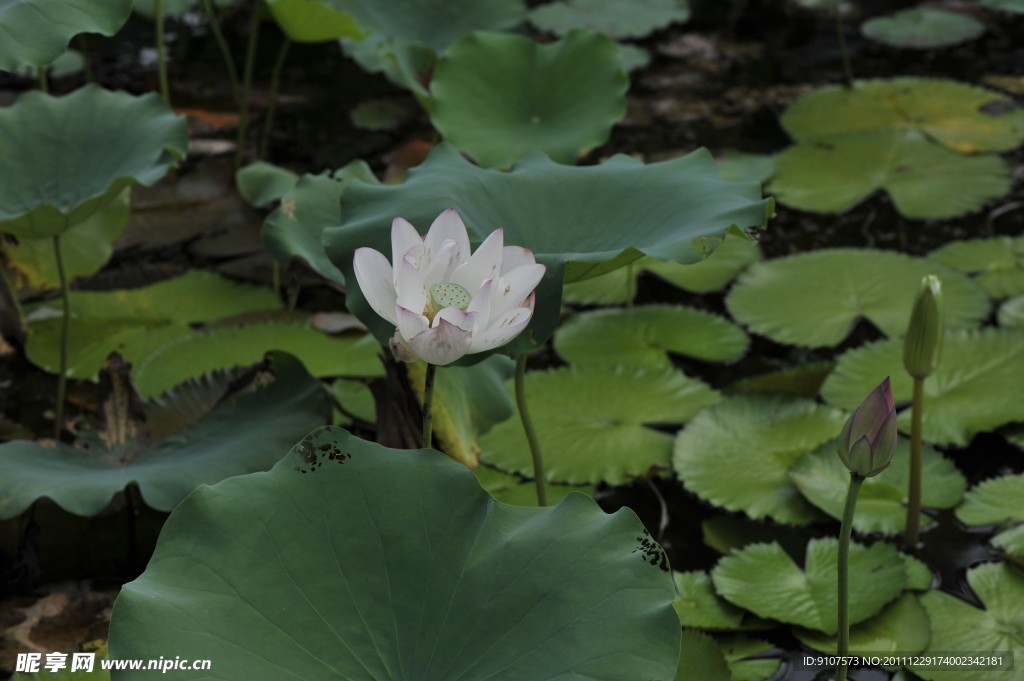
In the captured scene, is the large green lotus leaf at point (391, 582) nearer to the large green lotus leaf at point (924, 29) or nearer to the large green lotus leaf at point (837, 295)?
the large green lotus leaf at point (837, 295)

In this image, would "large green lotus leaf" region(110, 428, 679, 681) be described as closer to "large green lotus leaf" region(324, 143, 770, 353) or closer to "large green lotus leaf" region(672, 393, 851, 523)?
"large green lotus leaf" region(324, 143, 770, 353)

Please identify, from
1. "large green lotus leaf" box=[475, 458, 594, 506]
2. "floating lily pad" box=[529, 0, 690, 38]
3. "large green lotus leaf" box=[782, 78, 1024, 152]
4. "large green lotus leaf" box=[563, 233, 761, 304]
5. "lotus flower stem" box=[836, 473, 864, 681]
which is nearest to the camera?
"lotus flower stem" box=[836, 473, 864, 681]

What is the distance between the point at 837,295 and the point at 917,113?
→ 1.28m

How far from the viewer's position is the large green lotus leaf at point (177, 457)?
1.49 metres

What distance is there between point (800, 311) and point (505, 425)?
30.9 inches

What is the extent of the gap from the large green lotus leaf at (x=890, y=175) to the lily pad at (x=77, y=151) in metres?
1.76

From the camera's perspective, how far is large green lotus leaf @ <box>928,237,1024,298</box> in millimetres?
2480

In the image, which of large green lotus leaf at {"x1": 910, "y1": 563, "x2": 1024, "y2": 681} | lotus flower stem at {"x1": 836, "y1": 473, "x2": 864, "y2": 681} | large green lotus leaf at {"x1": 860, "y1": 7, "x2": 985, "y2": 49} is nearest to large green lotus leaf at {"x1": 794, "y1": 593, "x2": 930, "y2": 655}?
large green lotus leaf at {"x1": 910, "y1": 563, "x2": 1024, "y2": 681}

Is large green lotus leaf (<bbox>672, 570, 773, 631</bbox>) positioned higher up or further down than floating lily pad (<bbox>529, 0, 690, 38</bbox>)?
higher up

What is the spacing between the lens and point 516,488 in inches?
76.4

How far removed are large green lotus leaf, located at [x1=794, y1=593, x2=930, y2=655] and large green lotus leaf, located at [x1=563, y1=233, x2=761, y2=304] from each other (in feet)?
3.67

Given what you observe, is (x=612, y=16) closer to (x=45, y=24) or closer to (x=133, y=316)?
(x=133, y=316)

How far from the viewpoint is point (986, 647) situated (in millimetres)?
1528

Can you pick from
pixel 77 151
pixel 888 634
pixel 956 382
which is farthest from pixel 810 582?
pixel 77 151
